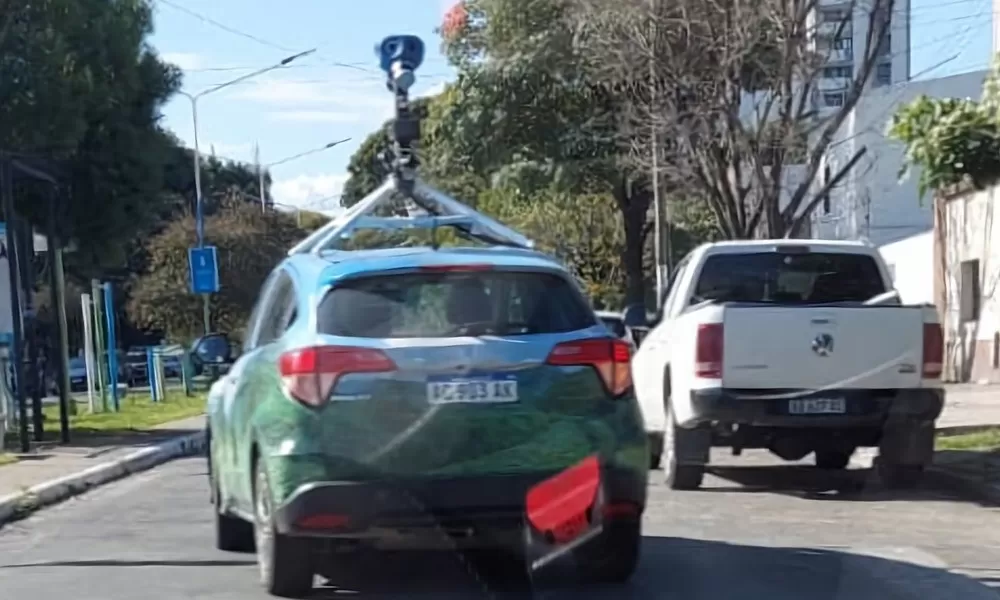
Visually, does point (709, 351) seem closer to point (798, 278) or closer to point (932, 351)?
point (932, 351)

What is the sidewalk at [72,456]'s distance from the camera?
15.7m

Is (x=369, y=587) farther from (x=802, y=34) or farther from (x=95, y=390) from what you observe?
(x=95, y=390)

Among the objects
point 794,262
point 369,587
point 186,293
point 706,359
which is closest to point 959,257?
point 794,262

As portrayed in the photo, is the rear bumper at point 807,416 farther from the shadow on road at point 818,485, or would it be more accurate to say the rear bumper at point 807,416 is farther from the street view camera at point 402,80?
the street view camera at point 402,80

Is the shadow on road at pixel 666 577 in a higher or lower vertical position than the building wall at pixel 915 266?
lower

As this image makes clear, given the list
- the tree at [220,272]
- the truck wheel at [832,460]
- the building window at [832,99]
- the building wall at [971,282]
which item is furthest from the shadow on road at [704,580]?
the tree at [220,272]

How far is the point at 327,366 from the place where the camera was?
8273mm

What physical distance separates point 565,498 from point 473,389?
761mm

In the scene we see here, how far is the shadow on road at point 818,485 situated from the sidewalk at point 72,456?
Answer: 6.06 m

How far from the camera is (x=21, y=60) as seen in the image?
2378cm

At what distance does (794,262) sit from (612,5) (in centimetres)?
877

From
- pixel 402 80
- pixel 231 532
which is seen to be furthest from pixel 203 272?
pixel 231 532

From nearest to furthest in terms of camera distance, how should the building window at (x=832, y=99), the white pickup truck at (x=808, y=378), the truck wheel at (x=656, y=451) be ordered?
the white pickup truck at (x=808, y=378) → the truck wheel at (x=656, y=451) → the building window at (x=832, y=99)

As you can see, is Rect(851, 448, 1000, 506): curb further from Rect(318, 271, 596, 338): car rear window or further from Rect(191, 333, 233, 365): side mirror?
Rect(191, 333, 233, 365): side mirror
